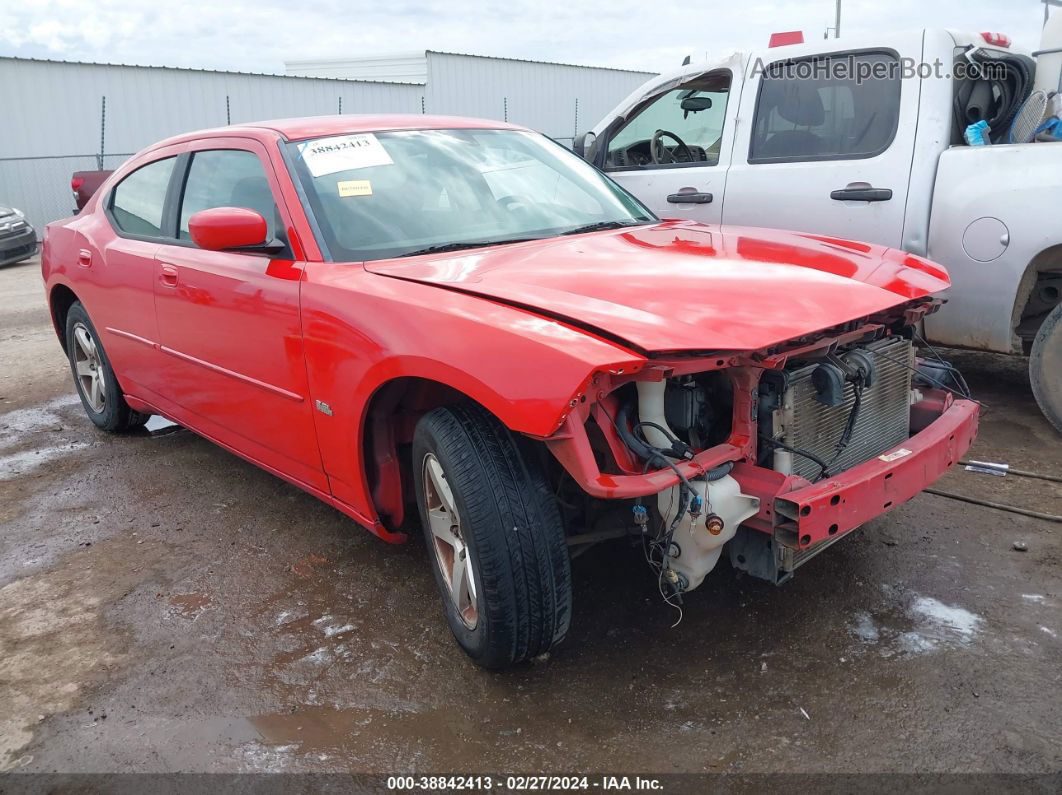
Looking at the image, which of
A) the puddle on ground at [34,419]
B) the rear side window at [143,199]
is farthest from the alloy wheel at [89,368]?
the rear side window at [143,199]

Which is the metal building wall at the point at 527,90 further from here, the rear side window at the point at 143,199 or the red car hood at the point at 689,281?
the red car hood at the point at 689,281

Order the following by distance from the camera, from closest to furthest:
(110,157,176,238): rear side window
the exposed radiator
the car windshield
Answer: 1. the exposed radiator
2. the car windshield
3. (110,157,176,238): rear side window

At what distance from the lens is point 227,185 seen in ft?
12.2

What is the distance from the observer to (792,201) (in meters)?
4.96

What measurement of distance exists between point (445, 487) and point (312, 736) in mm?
780

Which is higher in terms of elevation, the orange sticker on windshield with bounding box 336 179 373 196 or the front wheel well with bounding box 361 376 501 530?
the orange sticker on windshield with bounding box 336 179 373 196

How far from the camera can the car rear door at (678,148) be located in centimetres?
535

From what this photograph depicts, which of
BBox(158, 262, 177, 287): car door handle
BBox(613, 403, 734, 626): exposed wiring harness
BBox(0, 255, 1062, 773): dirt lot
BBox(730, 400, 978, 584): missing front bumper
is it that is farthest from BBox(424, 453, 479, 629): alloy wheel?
BBox(158, 262, 177, 287): car door handle

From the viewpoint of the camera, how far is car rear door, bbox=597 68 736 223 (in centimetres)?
535

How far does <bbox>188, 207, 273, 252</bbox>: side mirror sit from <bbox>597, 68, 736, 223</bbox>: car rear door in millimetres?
2970

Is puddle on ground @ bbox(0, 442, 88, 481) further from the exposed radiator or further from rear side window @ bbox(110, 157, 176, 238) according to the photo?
the exposed radiator

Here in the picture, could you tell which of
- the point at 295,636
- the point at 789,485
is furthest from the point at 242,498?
the point at 789,485

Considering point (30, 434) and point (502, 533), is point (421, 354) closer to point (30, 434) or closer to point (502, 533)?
point (502, 533)

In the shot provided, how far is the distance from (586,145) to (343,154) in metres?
3.05
